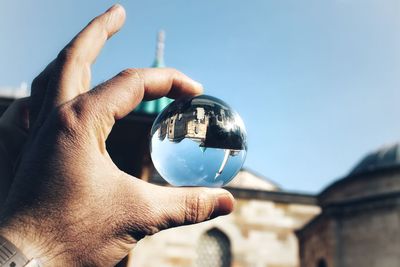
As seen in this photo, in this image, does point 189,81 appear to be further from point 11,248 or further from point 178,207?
point 11,248

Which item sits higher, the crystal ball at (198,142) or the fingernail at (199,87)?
the fingernail at (199,87)

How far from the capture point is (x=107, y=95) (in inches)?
94.3

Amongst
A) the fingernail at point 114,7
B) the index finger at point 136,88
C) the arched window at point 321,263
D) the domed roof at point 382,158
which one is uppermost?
the domed roof at point 382,158

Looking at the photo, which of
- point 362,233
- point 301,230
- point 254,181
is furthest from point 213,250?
point 254,181

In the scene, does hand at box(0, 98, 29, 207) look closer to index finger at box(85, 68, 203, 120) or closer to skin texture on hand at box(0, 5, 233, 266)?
skin texture on hand at box(0, 5, 233, 266)

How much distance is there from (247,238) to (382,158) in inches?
283

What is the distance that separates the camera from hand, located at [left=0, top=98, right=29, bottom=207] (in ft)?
9.64

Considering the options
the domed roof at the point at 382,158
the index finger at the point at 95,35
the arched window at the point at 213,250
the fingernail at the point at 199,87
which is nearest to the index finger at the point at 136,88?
the fingernail at the point at 199,87

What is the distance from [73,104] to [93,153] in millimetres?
279

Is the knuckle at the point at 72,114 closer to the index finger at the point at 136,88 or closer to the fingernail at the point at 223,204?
the index finger at the point at 136,88

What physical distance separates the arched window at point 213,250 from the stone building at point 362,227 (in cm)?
332

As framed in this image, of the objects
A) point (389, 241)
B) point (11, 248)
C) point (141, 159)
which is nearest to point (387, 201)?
point (389, 241)

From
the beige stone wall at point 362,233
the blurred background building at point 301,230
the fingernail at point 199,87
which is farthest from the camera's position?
the blurred background building at point 301,230

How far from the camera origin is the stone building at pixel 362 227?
55.1 feet
